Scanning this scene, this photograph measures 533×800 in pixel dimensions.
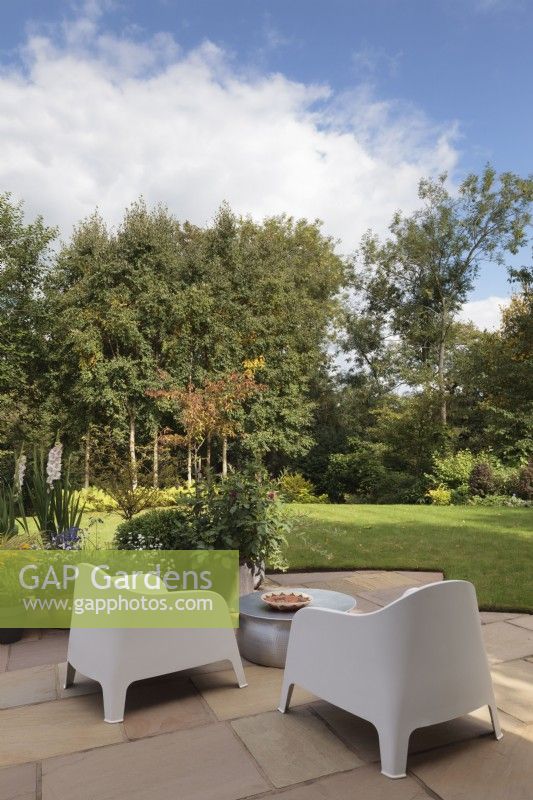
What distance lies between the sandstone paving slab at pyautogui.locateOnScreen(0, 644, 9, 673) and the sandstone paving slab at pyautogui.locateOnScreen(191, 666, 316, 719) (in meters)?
1.11

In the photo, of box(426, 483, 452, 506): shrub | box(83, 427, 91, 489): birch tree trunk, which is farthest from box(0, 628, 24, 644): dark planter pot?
box(426, 483, 452, 506): shrub

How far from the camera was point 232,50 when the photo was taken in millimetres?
7773

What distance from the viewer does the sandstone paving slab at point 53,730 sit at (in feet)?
7.55

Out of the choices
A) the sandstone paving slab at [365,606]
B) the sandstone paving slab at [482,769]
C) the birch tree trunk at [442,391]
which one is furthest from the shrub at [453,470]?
the sandstone paving slab at [482,769]

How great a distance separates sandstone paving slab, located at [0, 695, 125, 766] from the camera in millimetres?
2303

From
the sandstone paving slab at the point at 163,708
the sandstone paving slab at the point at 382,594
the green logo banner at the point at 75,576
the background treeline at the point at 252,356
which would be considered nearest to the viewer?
the sandstone paving slab at the point at 163,708

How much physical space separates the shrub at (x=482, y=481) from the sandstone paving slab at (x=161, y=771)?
996 centimetres

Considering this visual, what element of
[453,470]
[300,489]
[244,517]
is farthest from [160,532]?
[300,489]

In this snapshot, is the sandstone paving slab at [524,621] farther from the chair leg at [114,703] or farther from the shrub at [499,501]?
the shrub at [499,501]

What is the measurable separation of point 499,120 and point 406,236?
33.3 feet

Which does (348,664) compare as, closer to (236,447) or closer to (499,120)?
(499,120)

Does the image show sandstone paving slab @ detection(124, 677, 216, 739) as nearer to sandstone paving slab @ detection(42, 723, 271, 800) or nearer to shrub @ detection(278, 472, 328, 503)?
sandstone paving slab @ detection(42, 723, 271, 800)

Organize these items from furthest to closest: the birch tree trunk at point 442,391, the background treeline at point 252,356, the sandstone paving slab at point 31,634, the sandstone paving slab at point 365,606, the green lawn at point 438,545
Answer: the birch tree trunk at point 442,391, the background treeline at point 252,356, the green lawn at point 438,545, the sandstone paving slab at point 365,606, the sandstone paving slab at point 31,634

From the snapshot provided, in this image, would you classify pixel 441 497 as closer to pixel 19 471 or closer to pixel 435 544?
pixel 435 544
